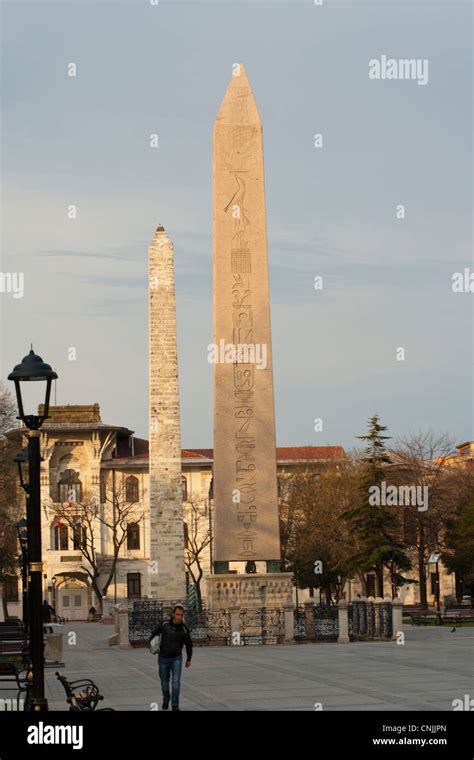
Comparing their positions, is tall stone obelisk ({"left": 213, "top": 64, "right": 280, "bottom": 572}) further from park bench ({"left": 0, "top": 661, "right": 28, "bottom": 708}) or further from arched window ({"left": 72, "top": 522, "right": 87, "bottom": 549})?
arched window ({"left": 72, "top": 522, "right": 87, "bottom": 549})

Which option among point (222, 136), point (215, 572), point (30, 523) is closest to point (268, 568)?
point (215, 572)

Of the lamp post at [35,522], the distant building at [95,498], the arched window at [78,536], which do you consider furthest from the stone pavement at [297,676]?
the distant building at [95,498]

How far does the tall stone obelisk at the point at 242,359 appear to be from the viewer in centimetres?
3475

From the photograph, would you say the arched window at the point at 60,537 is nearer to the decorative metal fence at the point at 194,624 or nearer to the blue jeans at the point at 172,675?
the decorative metal fence at the point at 194,624

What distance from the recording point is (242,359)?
35031 millimetres

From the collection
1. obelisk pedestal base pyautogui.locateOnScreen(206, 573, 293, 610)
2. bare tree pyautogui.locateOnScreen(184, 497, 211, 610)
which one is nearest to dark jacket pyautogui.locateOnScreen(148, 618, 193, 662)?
obelisk pedestal base pyautogui.locateOnScreen(206, 573, 293, 610)

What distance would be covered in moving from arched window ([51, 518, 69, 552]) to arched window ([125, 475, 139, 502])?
4.80 meters

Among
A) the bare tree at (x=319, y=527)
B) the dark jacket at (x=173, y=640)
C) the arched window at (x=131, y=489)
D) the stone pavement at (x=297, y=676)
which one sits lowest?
the stone pavement at (x=297, y=676)

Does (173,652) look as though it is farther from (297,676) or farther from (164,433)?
(164,433)

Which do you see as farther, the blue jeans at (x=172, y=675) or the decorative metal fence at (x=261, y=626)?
the decorative metal fence at (x=261, y=626)

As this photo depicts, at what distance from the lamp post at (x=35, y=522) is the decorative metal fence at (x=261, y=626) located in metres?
23.7

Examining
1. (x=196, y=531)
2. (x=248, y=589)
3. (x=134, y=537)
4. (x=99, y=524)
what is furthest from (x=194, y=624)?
(x=134, y=537)
